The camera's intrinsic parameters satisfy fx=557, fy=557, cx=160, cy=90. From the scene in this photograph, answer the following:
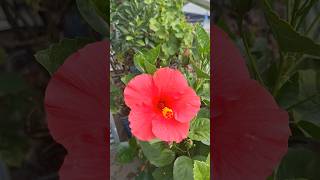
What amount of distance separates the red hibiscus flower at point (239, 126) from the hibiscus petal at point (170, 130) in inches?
4.1

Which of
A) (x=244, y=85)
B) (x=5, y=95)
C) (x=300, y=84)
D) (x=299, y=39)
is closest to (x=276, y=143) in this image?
(x=244, y=85)

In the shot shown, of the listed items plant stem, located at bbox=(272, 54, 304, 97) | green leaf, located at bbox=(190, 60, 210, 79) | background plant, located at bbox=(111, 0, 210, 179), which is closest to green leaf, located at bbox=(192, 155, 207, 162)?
background plant, located at bbox=(111, 0, 210, 179)

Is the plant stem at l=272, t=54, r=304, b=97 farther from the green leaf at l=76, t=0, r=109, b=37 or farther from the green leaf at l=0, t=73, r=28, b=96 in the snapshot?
the green leaf at l=0, t=73, r=28, b=96

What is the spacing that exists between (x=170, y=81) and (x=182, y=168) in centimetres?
12

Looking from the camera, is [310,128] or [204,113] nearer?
[204,113]

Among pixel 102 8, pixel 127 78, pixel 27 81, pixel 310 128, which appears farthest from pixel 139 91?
pixel 27 81

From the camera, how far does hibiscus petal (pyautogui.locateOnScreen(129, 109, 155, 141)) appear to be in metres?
0.63

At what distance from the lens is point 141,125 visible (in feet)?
2.07

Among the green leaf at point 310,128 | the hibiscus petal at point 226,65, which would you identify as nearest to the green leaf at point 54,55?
the hibiscus petal at point 226,65

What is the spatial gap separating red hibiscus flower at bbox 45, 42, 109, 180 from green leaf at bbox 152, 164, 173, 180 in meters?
0.08

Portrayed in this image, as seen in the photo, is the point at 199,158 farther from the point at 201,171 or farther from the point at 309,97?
the point at 309,97

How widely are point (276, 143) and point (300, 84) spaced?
0.37 meters

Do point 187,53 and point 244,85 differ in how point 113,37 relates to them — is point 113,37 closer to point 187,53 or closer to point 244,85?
point 187,53

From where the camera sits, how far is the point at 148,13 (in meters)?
0.65
